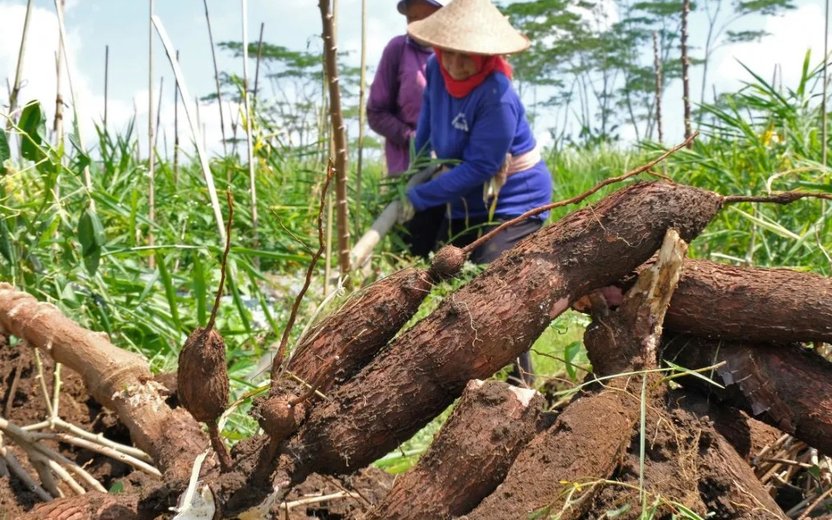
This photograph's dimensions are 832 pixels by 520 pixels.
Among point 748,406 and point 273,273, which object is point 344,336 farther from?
point 273,273

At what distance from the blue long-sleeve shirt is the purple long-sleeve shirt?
45 centimetres

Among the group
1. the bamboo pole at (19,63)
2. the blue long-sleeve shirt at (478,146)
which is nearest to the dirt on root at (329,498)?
the bamboo pole at (19,63)

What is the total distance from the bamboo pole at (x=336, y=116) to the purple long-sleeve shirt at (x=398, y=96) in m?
1.85

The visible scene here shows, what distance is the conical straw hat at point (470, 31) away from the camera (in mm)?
3507

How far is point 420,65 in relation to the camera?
4.44 meters

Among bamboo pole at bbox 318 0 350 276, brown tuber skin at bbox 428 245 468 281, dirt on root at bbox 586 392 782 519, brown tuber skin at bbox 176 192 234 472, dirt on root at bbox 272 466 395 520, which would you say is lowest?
dirt on root at bbox 272 466 395 520

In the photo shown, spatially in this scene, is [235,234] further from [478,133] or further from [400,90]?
[478,133]

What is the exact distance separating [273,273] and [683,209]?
12.0 feet

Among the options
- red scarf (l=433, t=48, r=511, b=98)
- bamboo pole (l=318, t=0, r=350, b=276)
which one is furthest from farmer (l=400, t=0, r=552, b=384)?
bamboo pole (l=318, t=0, r=350, b=276)

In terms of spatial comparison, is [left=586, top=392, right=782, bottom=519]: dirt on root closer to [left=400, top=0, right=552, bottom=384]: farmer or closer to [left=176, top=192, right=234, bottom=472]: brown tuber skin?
[left=176, top=192, right=234, bottom=472]: brown tuber skin

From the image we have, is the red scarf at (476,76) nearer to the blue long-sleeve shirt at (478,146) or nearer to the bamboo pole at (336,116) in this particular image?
the blue long-sleeve shirt at (478,146)

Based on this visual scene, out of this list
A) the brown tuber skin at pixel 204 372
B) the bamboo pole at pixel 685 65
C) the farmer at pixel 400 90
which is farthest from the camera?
the bamboo pole at pixel 685 65

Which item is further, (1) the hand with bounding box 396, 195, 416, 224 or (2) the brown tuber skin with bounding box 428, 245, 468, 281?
(1) the hand with bounding box 396, 195, 416, 224

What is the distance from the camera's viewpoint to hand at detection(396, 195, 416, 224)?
3.92 metres
